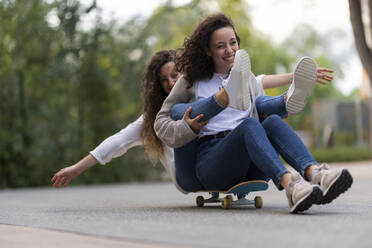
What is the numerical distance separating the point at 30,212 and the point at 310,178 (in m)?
1.97

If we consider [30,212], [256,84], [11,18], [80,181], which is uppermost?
[11,18]

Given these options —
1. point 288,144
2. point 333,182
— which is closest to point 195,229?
point 333,182

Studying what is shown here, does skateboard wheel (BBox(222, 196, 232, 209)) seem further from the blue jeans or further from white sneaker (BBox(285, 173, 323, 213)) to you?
white sneaker (BBox(285, 173, 323, 213))

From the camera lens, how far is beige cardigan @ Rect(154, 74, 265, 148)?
3.69m

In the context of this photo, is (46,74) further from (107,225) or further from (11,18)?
(107,225)

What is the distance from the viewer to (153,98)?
449 centimetres

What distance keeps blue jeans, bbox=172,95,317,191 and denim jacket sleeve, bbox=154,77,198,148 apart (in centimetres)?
8

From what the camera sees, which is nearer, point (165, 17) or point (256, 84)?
point (256, 84)

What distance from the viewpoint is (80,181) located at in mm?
10273

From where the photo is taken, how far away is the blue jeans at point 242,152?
3.46 meters

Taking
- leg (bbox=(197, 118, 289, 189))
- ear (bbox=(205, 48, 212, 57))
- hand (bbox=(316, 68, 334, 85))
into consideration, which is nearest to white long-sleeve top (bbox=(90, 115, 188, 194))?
leg (bbox=(197, 118, 289, 189))

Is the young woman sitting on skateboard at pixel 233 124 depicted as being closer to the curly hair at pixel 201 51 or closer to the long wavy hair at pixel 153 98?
the curly hair at pixel 201 51

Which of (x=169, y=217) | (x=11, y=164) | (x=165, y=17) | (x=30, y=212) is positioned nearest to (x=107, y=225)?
(x=169, y=217)

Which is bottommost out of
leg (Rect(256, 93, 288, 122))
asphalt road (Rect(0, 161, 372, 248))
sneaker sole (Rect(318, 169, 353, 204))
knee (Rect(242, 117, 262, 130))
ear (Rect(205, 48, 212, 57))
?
asphalt road (Rect(0, 161, 372, 248))
